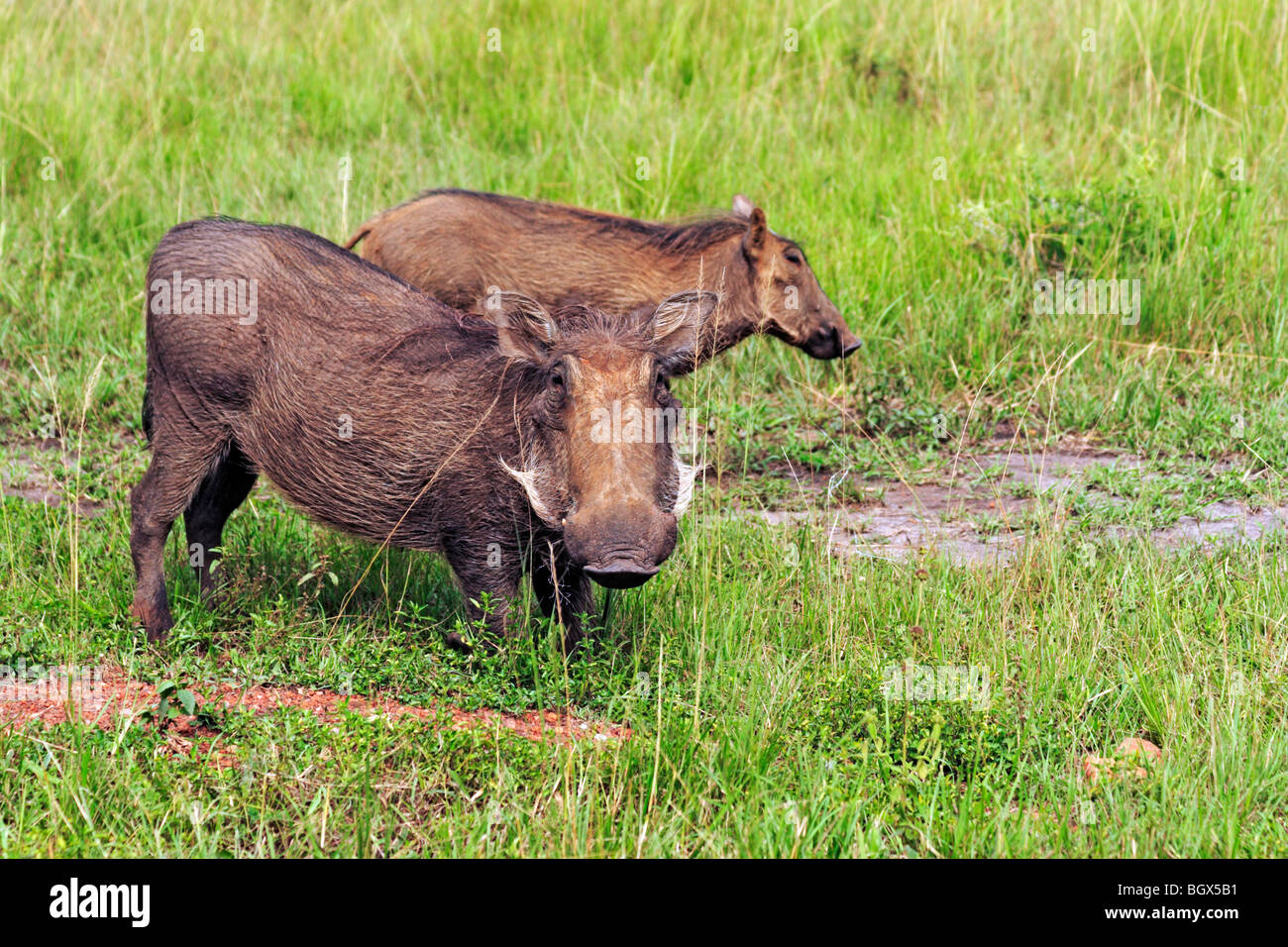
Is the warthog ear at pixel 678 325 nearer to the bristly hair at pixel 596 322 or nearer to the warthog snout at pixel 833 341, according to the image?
the bristly hair at pixel 596 322

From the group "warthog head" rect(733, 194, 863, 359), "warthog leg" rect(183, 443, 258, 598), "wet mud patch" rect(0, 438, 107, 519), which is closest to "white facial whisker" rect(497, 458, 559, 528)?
"warthog leg" rect(183, 443, 258, 598)

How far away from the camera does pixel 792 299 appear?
566 centimetres

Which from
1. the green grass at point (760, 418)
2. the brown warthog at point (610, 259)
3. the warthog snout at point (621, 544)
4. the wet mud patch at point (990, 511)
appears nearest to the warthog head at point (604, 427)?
the warthog snout at point (621, 544)

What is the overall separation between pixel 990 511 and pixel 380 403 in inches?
92.3

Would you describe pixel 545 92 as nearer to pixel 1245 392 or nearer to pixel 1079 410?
pixel 1079 410

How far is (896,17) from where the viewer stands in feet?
25.7

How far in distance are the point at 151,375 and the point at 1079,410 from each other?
12.0 ft

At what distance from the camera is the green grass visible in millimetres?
2877

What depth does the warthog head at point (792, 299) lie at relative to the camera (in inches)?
223

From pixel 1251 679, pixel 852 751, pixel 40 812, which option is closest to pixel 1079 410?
pixel 1251 679

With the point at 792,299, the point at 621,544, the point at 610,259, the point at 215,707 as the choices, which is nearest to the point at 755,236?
the point at 792,299

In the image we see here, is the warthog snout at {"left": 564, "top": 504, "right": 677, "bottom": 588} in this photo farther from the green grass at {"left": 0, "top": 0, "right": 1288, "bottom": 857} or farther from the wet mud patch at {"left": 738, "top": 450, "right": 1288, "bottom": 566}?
the wet mud patch at {"left": 738, "top": 450, "right": 1288, "bottom": 566}

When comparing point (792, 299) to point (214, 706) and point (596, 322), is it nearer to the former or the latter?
point (596, 322)

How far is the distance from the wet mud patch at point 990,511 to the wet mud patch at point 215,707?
1344mm
